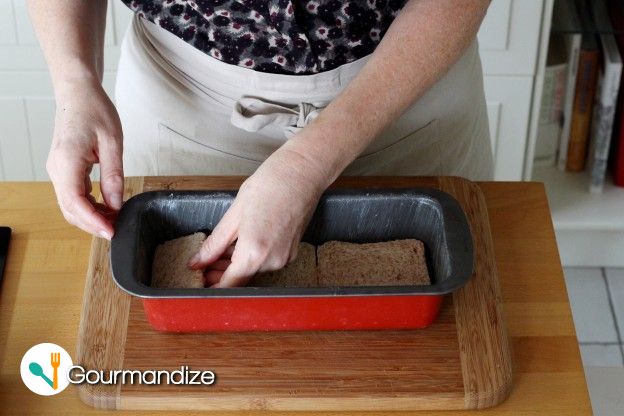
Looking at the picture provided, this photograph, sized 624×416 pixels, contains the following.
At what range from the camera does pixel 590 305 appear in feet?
6.78

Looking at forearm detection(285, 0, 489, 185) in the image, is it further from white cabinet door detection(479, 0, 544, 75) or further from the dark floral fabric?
white cabinet door detection(479, 0, 544, 75)

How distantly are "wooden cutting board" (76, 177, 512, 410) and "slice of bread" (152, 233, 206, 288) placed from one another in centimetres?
4

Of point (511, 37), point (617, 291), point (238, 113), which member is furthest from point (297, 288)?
point (617, 291)

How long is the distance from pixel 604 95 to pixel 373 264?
1079 millimetres

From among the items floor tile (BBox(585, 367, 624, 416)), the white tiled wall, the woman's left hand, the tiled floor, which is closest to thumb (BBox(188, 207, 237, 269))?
the woman's left hand

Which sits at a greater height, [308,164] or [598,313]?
[308,164]

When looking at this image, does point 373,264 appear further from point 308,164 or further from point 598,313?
point 598,313

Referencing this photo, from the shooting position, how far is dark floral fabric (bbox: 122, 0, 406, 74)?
109 centimetres

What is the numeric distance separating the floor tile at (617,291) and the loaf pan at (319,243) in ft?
3.83

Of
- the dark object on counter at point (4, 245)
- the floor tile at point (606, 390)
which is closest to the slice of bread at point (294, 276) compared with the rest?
the dark object on counter at point (4, 245)

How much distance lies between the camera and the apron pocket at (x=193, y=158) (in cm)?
119

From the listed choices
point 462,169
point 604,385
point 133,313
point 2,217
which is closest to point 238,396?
point 133,313

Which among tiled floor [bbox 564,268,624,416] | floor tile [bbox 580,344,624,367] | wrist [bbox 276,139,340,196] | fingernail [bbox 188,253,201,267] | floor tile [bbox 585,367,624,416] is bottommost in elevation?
floor tile [bbox 580,344,624,367]

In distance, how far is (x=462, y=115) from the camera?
1233mm
